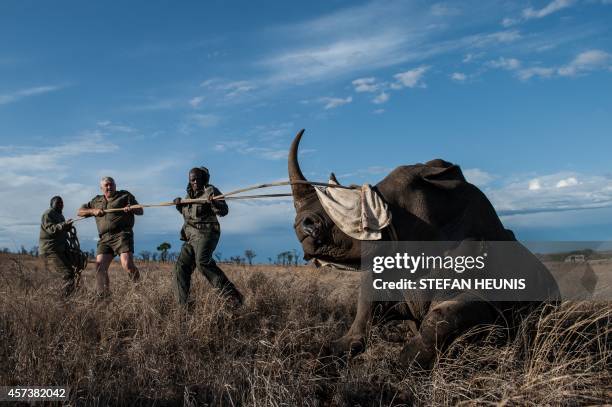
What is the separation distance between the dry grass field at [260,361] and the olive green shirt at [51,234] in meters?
2.84

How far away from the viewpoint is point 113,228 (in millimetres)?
10117

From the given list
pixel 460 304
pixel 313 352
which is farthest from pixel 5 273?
pixel 460 304

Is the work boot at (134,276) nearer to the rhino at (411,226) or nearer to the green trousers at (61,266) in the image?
the green trousers at (61,266)

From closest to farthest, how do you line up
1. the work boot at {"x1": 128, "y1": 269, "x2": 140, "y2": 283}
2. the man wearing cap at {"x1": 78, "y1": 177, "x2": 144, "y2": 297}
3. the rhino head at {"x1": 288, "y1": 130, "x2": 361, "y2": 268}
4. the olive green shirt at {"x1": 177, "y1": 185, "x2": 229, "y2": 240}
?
the rhino head at {"x1": 288, "y1": 130, "x2": 361, "y2": 268}
the olive green shirt at {"x1": 177, "y1": 185, "x2": 229, "y2": 240}
the work boot at {"x1": 128, "y1": 269, "x2": 140, "y2": 283}
the man wearing cap at {"x1": 78, "y1": 177, "x2": 144, "y2": 297}

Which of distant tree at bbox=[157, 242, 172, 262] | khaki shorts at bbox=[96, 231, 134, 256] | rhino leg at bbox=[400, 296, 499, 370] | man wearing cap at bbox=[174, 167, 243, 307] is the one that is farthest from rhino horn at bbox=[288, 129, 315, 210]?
distant tree at bbox=[157, 242, 172, 262]

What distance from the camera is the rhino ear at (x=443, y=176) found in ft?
20.1

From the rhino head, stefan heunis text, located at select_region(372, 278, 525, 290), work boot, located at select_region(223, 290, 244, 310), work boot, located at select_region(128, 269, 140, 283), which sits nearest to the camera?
stefan heunis text, located at select_region(372, 278, 525, 290)

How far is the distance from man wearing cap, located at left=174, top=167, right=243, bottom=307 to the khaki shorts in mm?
1370

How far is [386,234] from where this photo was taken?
5.94m

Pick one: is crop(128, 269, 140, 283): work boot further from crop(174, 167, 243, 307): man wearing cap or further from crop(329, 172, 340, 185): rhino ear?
crop(329, 172, 340, 185): rhino ear

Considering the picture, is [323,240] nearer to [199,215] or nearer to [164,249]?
[199,215]

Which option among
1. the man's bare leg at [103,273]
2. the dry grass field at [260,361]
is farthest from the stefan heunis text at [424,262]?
the man's bare leg at [103,273]

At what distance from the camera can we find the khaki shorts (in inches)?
397

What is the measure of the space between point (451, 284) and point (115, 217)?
609 cm
